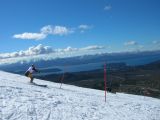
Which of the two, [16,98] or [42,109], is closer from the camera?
[42,109]

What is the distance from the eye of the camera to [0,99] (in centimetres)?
1611

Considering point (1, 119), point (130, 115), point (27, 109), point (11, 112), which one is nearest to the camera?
point (1, 119)

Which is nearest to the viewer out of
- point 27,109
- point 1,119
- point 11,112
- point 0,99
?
point 1,119

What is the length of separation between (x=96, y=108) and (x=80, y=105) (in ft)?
3.54

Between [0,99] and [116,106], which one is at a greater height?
[0,99]

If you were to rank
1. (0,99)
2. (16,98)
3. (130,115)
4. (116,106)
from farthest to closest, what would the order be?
(116,106)
(130,115)
(16,98)
(0,99)

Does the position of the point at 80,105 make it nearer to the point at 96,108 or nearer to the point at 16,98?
Answer: the point at 96,108

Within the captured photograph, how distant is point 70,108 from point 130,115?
162 inches

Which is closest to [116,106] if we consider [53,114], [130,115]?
[130,115]

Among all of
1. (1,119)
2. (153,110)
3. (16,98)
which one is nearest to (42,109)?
(16,98)

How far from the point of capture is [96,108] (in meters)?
19.0

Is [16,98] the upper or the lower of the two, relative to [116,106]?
upper

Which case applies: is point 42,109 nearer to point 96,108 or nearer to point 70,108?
point 70,108

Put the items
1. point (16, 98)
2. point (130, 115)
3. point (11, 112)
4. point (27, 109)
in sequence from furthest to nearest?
point (130, 115) → point (16, 98) → point (27, 109) → point (11, 112)
